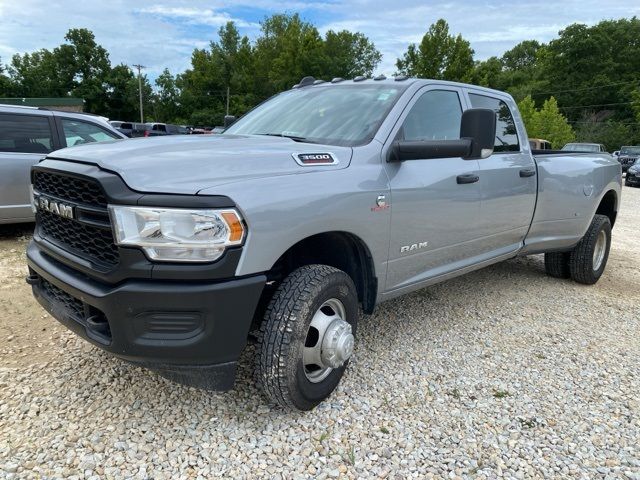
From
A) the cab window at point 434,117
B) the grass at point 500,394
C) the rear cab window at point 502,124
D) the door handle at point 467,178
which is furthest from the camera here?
the rear cab window at point 502,124

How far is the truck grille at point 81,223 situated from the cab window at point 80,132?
4061 millimetres

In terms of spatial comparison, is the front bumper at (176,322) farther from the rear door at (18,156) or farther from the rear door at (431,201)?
the rear door at (18,156)

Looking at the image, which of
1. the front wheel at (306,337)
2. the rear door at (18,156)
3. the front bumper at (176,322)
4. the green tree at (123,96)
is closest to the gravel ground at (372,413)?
the front wheel at (306,337)

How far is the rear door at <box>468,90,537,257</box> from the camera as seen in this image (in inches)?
147

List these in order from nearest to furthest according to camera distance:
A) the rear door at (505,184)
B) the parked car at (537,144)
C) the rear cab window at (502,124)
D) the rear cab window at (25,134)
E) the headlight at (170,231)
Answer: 1. the headlight at (170,231)
2. the rear door at (505,184)
3. the rear cab window at (502,124)
4. the rear cab window at (25,134)
5. the parked car at (537,144)

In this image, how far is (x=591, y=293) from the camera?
16.4ft

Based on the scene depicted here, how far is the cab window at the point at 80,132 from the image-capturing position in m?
6.29

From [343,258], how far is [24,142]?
4990 millimetres

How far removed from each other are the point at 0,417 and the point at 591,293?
509 cm

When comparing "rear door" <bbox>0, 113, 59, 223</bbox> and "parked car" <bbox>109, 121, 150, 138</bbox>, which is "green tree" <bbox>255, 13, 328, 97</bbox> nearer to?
"parked car" <bbox>109, 121, 150, 138</bbox>

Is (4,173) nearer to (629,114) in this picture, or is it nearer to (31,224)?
(31,224)

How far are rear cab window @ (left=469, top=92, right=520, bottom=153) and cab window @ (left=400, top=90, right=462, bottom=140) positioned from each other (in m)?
0.36

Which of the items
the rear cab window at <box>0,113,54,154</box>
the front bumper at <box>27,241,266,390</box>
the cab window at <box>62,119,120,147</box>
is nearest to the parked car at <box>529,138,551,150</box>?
the front bumper at <box>27,241,266,390</box>

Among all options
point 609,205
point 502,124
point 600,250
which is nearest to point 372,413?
point 502,124
